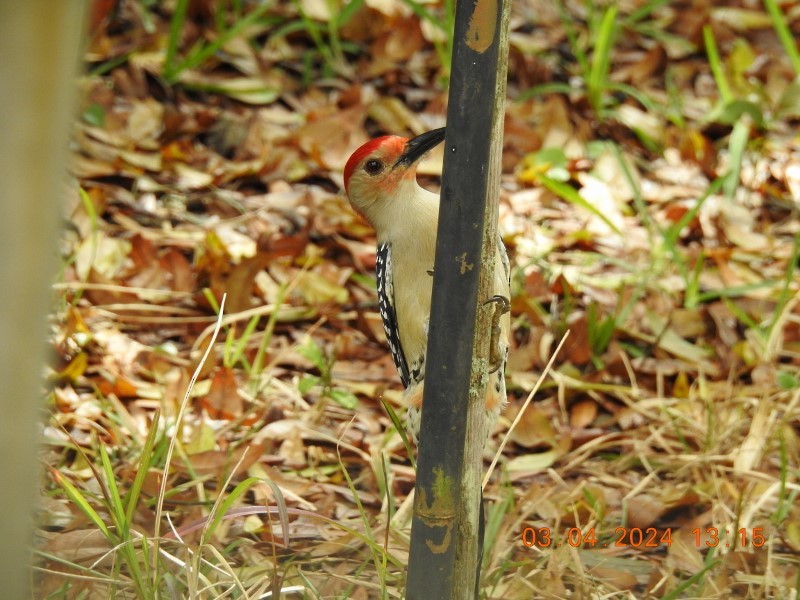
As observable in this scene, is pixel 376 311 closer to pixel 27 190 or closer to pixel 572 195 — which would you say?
pixel 572 195

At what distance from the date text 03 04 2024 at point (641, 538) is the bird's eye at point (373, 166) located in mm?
1219

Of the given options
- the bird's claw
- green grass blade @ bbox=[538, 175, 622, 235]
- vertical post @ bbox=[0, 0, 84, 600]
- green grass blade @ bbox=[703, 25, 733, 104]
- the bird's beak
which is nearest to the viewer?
vertical post @ bbox=[0, 0, 84, 600]

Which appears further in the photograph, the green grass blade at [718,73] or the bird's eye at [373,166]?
the green grass blade at [718,73]

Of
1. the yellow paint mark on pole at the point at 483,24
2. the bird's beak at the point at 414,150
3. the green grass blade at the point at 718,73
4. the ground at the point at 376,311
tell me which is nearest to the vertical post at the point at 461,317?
the yellow paint mark on pole at the point at 483,24

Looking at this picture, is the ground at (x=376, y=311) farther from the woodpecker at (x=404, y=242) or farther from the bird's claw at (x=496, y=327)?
the bird's claw at (x=496, y=327)

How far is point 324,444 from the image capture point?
385 centimetres

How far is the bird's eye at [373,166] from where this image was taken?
127 inches

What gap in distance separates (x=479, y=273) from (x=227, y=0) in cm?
452

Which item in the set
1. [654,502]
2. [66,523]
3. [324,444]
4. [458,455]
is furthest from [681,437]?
[66,523]

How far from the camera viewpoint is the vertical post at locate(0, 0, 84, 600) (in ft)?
4.20

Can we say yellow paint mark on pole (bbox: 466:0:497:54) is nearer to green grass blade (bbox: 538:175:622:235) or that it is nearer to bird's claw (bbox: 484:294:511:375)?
bird's claw (bbox: 484:294:511:375)

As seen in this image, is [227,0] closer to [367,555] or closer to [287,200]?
[287,200]

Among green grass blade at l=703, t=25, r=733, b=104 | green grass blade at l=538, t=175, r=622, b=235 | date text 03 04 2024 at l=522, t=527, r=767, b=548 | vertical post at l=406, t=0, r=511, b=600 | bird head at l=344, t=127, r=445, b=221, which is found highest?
green grass blade at l=703, t=25, r=733, b=104

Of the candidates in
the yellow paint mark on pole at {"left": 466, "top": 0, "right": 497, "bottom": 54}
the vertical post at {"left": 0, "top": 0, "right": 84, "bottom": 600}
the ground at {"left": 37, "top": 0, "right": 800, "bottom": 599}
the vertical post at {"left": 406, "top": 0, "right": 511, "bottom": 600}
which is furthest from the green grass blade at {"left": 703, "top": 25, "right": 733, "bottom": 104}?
the vertical post at {"left": 0, "top": 0, "right": 84, "bottom": 600}
